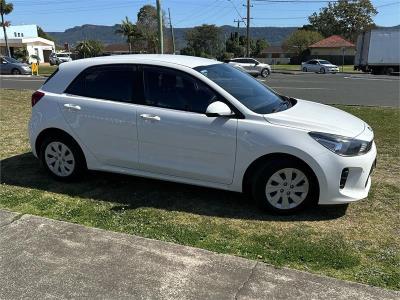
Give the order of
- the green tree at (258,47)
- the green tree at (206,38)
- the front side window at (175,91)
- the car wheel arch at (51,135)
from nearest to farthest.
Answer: the front side window at (175,91), the car wheel arch at (51,135), the green tree at (258,47), the green tree at (206,38)

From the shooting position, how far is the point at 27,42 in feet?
245

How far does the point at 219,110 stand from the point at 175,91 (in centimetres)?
68

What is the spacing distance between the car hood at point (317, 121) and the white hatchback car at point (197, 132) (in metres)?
0.01

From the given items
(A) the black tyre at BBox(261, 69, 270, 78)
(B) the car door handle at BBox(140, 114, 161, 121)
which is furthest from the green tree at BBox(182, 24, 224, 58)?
(B) the car door handle at BBox(140, 114, 161, 121)

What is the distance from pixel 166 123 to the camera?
5230 millimetres

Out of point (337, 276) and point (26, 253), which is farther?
point (26, 253)

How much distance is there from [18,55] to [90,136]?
71.5 meters

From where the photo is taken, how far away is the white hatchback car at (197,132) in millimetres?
4812

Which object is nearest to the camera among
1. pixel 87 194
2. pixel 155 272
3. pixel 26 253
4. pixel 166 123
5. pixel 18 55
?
pixel 155 272

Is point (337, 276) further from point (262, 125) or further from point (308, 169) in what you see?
point (262, 125)

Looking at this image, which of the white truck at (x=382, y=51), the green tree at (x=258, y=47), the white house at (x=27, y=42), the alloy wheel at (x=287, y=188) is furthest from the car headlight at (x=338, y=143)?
the green tree at (x=258, y=47)

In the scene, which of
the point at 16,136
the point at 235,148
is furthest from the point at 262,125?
the point at 16,136

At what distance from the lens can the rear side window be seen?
18.2 ft

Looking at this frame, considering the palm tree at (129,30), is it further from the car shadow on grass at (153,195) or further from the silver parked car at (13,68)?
the car shadow on grass at (153,195)
